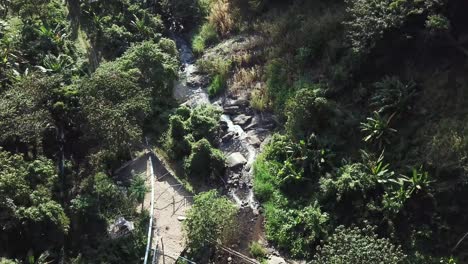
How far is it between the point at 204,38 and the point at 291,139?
7044 millimetres

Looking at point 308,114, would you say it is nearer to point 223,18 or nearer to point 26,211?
point 223,18

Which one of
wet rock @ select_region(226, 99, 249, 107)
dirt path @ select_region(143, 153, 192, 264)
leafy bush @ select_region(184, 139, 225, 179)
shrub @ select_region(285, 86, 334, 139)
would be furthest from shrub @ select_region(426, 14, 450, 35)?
dirt path @ select_region(143, 153, 192, 264)

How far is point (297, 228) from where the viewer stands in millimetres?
13102

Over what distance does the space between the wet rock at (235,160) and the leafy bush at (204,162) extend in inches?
11.3

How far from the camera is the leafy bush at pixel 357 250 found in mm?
10594

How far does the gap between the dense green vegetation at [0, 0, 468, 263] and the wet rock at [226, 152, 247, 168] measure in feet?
1.18

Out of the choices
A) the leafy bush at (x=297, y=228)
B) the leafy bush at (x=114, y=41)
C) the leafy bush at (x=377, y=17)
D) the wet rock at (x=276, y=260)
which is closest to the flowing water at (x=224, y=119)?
the leafy bush at (x=297, y=228)

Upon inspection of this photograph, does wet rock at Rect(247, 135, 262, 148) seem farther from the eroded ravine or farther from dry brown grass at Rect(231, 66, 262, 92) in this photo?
dry brown grass at Rect(231, 66, 262, 92)

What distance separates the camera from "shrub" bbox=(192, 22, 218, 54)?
63.9ft

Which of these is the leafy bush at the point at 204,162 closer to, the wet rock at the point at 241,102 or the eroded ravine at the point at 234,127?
the eroded ravine at the point at 234,127

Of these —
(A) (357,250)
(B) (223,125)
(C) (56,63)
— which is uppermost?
(C) (56,63)

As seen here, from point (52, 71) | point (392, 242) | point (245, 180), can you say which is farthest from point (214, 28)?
point (392, 242)

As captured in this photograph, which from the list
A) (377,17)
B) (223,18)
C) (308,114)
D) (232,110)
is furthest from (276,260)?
(223,18)

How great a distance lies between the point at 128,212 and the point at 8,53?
8103 mm
